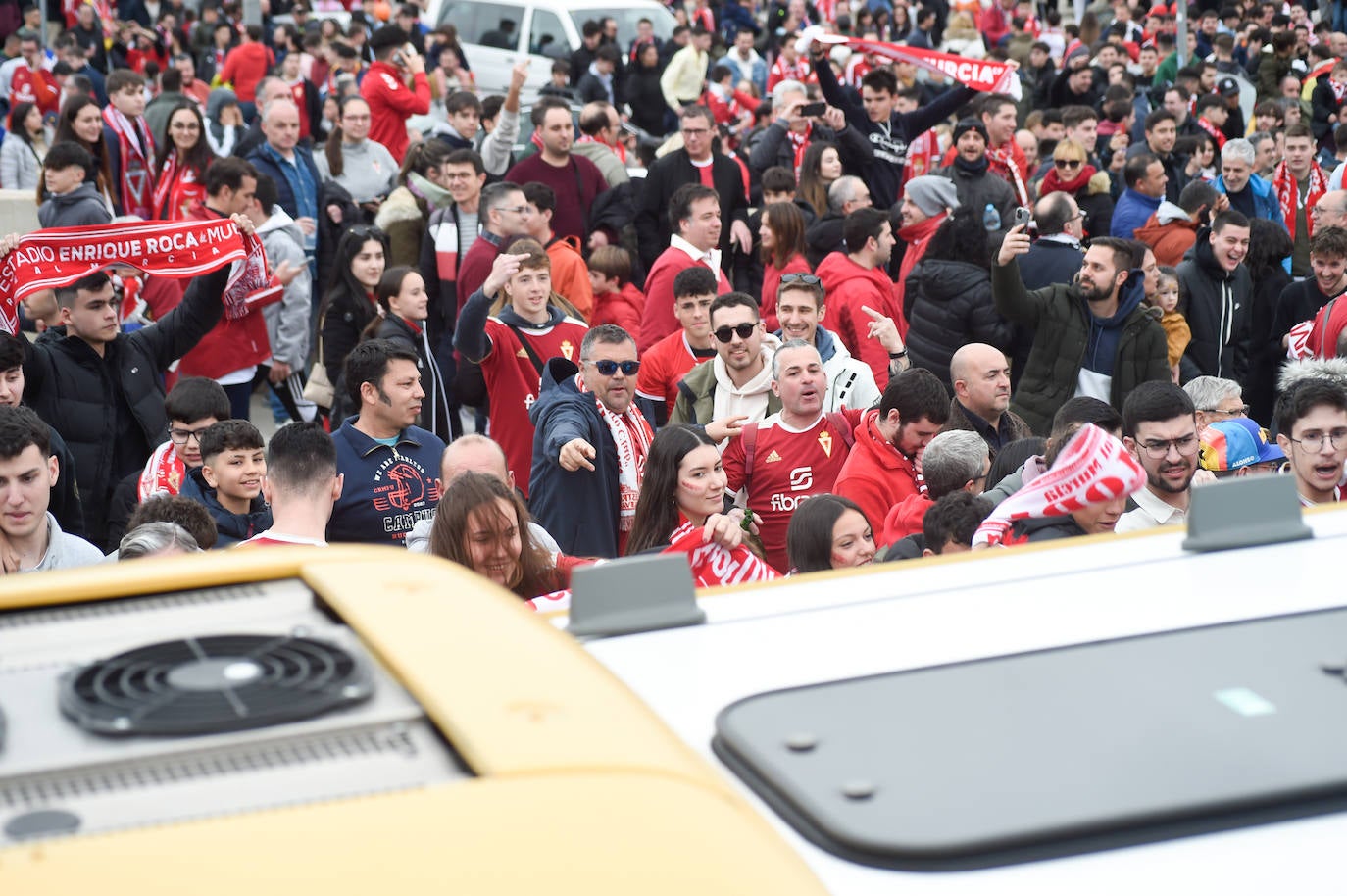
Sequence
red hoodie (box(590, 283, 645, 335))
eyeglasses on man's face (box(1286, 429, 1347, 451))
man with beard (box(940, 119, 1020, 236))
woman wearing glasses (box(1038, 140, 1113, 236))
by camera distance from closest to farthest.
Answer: eyeglasses on man's face (box(1286, 429, 1347, 451)) < red hoodie (box(590, 283, 645, 335)) < man with beard (box(940, 119, 1020, 236)) < woman wearing glasses (box(1038, 140, 1113, 236))

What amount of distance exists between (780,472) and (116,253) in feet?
10.8

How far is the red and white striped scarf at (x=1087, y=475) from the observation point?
104 inches

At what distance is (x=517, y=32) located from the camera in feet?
65.8

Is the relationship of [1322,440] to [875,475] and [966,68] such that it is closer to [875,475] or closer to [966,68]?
[875,475]

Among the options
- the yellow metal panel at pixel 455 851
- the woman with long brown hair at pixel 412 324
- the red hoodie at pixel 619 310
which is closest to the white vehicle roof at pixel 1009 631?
the yellow metal panel at pixel 455 851

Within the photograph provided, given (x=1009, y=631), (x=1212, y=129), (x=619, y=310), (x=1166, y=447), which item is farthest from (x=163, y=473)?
(x=1212, y=129)

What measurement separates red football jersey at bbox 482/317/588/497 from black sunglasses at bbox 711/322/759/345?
2.63ft

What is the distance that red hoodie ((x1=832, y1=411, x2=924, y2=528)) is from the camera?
20.2 feet

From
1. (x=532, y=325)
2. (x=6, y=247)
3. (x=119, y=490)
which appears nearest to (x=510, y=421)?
(x=532, y=325)

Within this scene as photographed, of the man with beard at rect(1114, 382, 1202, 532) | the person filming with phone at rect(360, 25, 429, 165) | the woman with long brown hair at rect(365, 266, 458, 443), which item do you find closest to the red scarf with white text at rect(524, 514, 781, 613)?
the man with beard at rect(1114, 382, 1202, 532)

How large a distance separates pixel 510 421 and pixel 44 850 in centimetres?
653

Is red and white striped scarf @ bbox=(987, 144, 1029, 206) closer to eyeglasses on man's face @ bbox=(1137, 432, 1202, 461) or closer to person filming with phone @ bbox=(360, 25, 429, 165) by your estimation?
person filming with phone @ bbox=(360, 25, 429, 165)

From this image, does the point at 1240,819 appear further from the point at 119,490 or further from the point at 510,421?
the point at 510,421

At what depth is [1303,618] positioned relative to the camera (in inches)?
75.9
